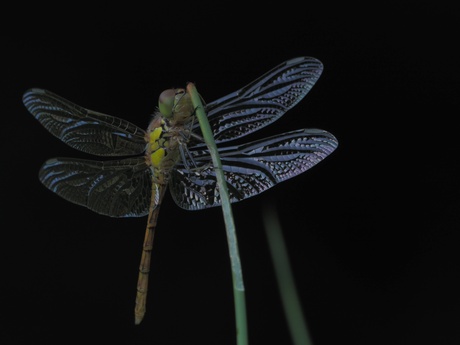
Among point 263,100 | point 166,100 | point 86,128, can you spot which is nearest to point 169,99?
point 166,100

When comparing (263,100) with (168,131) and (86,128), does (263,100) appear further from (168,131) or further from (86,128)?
(86,128)

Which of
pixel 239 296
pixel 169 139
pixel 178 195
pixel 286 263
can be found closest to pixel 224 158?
pixel 178 195

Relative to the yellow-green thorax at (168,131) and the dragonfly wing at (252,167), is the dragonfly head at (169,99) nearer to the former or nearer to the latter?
the yellow-green thorax at (168,131)

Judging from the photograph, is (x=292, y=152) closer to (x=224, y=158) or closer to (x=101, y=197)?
(x=224, y=158)

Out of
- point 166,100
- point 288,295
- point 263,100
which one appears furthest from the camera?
point 263,100

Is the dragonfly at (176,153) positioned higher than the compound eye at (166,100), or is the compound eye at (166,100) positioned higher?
the dragonfly at (176,153)

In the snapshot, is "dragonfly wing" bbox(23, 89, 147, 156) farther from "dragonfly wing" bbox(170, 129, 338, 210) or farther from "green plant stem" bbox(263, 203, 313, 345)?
"green plant stem" bbox(263, 203, 313, 345)

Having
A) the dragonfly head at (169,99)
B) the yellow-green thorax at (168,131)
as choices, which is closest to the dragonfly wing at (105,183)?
the yellow-green thorax at (168,131)
